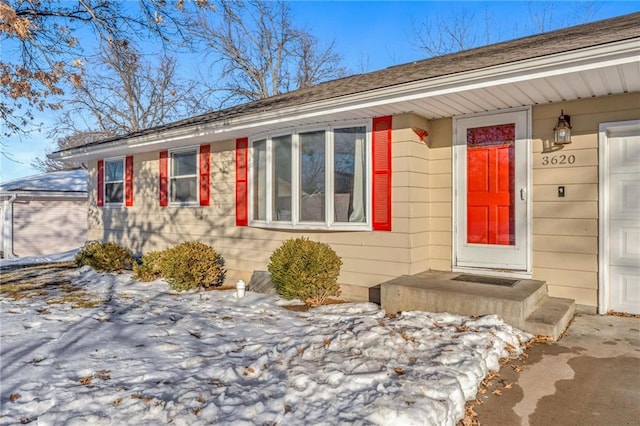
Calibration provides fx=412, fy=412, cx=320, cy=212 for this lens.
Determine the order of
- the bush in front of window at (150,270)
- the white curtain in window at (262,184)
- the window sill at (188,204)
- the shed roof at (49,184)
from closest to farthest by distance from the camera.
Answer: the white curtain in window at (262,184) < the bush in front of window at (150,270) < the window sill at (188,204) < the shed roof at (49,184)

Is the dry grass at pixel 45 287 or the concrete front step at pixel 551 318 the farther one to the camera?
the dry grass at pixel 45 287

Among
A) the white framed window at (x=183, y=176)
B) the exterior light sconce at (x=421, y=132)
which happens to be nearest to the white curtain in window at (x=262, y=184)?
the white framed window at (x=183, y=176)

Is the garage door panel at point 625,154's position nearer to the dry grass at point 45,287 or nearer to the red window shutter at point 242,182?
the red window shutter at point 242,182

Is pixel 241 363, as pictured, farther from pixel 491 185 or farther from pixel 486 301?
pixel 491 185

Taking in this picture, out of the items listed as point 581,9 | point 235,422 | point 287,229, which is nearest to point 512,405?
point 235,422

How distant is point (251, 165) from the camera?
23.5ft

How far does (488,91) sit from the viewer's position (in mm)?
4555

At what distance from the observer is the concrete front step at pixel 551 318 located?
3.93 m

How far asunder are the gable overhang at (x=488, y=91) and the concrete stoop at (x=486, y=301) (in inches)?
85.5

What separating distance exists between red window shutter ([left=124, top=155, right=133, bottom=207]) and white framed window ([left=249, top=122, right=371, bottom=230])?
163 inches

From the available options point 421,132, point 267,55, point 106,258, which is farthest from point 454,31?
point 106,258

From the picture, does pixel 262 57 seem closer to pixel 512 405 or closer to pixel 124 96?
pixel 124 96

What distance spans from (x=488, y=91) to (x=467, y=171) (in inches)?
51.0

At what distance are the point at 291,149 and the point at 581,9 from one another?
15.4m
